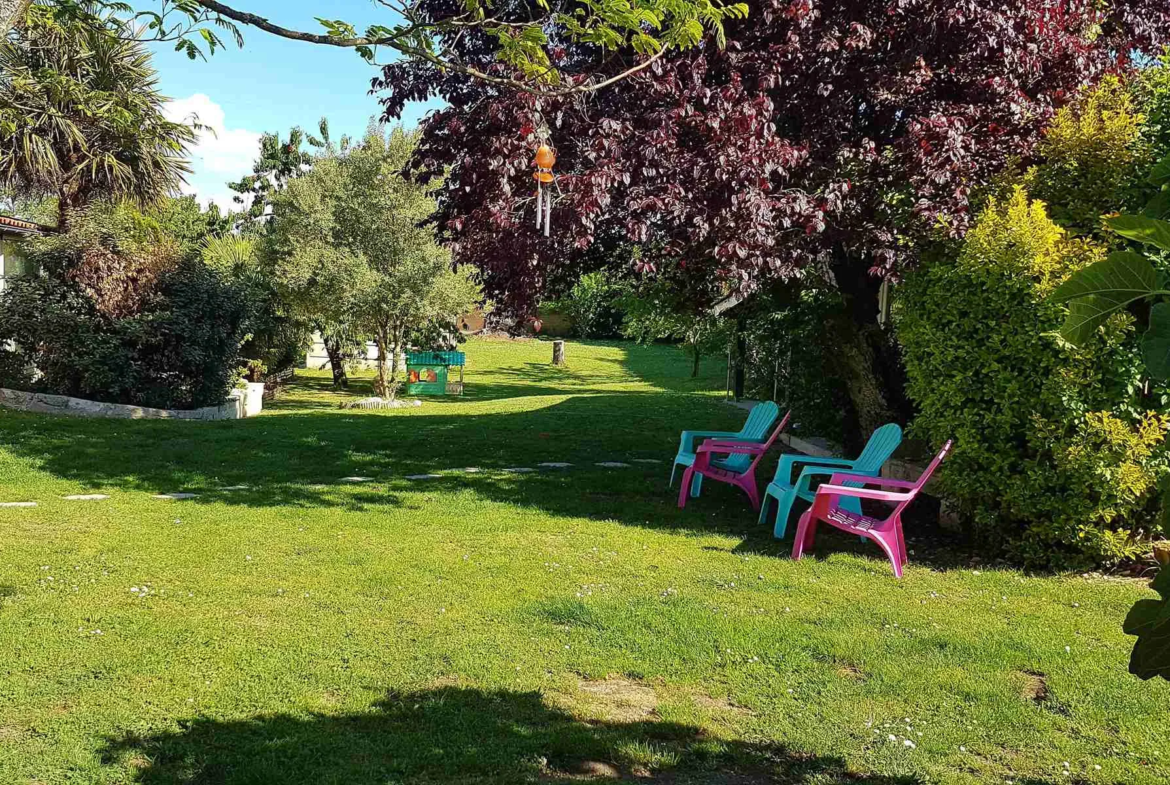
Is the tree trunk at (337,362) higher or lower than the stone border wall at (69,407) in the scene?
higher

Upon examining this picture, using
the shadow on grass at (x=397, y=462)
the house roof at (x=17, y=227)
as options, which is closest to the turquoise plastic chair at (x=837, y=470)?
the shadow on grass at (x=397, y=462)

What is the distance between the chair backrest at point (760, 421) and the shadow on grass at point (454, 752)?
17.4 ft

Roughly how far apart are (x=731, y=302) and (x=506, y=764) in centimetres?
985

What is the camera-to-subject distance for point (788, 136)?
25.4ft

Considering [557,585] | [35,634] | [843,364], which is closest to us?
[35,634]

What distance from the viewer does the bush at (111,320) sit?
13.0 meters

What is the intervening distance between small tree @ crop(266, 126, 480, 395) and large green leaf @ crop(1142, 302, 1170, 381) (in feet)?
58.7

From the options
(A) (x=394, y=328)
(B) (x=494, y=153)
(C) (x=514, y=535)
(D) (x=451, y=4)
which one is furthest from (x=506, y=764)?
(A) (x=394, y=328)

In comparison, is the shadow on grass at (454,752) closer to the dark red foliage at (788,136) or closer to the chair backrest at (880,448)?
the chair backrest at (880,448)

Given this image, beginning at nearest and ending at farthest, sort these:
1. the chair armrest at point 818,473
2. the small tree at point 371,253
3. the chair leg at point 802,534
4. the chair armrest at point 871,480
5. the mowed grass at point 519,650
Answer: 1. the mowed grass at point 519,650
2. the chair leg at point 802,534
3. the chair armrest at point 871,480
4. the chair armrest at point 818,473
5. the small tree at point 371,253

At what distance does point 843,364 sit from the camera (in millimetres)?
8820

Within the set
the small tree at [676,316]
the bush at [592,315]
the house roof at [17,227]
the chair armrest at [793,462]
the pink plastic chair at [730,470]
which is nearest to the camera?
the chair armrest at [793,462]

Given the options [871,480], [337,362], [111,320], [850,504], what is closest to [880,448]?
[850,504]

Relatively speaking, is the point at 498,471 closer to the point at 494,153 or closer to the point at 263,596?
the point at 494,153
